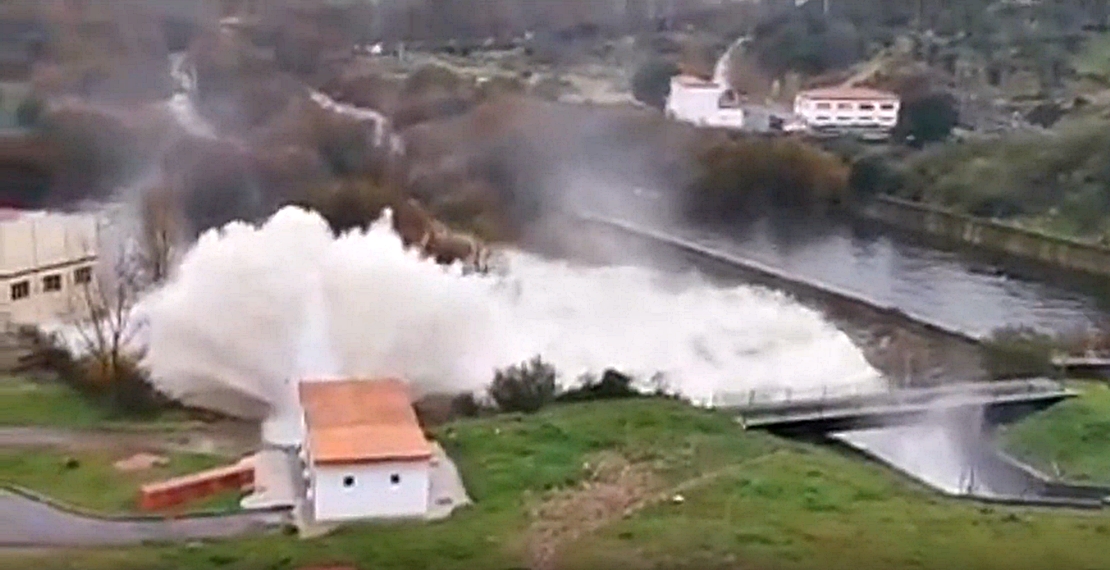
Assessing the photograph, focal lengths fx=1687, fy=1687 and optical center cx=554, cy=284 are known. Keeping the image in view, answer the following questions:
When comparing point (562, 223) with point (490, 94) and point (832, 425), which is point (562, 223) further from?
point (832, 425)

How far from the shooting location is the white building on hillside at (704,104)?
22.8 feet

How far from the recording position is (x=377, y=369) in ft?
13.8

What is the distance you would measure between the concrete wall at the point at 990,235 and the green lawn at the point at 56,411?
358 centimetres

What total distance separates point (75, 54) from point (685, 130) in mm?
2520

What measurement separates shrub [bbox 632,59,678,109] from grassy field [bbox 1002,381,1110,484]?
8.79 feet

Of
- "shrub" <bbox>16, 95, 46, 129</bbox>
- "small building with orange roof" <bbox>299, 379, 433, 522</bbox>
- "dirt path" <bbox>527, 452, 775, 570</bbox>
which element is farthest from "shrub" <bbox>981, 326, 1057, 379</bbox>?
"shrub" <bbox>16, 95, 46, 129</bbox>

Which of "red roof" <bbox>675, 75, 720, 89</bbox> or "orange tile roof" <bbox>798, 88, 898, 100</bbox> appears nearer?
"red roof" <bbox>675, 75, 720, 89</bbox>

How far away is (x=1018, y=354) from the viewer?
5.12m

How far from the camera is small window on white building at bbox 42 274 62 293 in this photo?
445 centimetres

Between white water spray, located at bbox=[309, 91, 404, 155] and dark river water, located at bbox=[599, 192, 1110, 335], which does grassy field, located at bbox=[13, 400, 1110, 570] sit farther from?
dark river water, located at bbox=[599, 192, 1110, 335]

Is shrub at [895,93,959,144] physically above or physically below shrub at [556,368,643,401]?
above

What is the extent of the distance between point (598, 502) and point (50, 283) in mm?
1737

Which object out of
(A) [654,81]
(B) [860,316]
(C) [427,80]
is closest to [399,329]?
(C) [427,80]

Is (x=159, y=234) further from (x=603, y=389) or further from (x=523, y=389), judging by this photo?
(x=603, y=389)
